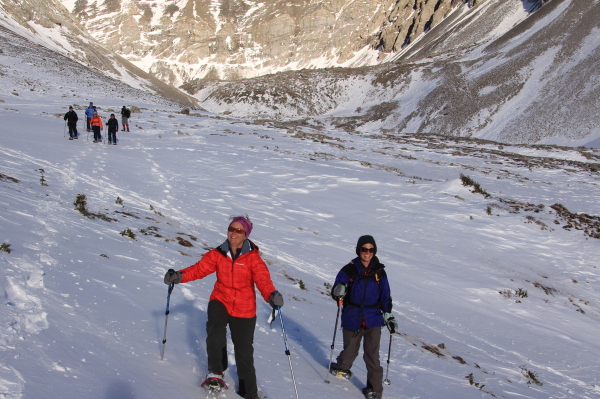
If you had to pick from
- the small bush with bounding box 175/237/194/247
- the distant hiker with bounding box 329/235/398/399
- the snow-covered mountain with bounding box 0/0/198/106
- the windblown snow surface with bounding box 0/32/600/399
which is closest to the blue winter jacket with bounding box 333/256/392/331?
the distant hiker with bounding box 329/235/398/399

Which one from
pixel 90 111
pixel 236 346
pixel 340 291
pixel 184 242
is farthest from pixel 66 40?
pixel 236 346

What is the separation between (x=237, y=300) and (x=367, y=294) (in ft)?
5.40

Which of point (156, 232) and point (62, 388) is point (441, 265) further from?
point (62, 388)

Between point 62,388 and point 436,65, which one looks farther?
point 436,65

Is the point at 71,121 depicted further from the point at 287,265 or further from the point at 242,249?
the point at 242,249

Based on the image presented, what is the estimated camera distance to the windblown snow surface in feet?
14.1

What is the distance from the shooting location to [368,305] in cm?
495

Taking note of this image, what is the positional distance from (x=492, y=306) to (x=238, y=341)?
731cm

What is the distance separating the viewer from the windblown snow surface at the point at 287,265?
4.30m

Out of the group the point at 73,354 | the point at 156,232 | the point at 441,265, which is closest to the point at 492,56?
the point at 441,265

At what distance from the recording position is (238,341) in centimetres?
410

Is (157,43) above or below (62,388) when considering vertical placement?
above

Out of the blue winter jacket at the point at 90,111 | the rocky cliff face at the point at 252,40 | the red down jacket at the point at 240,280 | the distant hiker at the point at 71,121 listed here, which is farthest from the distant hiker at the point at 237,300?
the rocky cliff face at the point at 252,40

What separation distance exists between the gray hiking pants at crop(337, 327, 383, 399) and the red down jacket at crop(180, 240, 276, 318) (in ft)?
5.01
